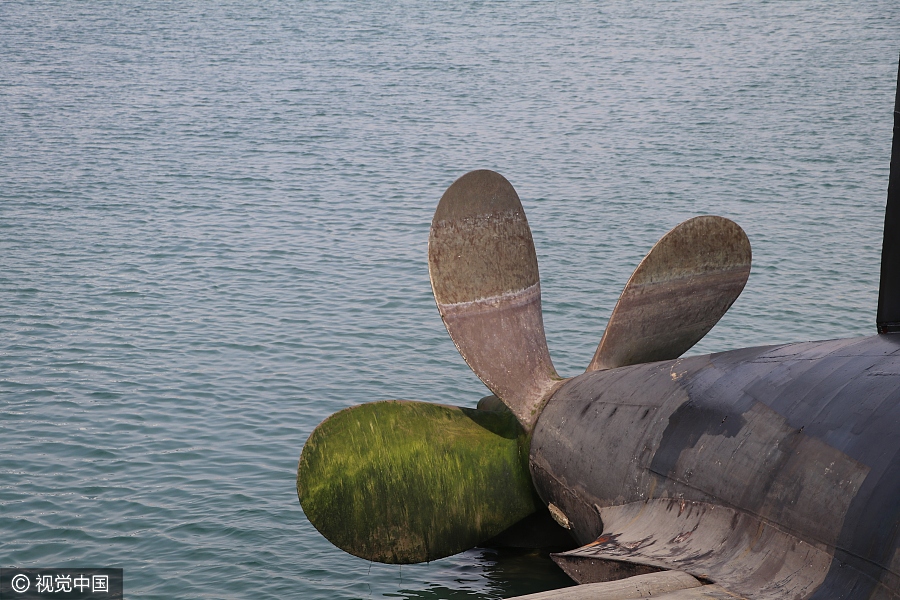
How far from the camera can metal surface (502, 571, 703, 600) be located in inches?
215

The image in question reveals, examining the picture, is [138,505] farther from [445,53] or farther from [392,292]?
[445,53]

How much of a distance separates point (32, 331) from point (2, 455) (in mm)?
4440

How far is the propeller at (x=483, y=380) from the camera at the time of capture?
28.1 ft

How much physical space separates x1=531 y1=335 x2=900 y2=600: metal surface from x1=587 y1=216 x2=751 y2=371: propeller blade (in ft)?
3.57

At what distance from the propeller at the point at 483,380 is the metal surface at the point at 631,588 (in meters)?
3.03

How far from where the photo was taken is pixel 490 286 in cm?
927

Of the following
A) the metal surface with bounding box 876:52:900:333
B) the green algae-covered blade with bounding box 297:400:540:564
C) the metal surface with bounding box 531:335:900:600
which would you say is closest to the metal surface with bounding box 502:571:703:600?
the metal surface with bounding box 531:335:900:600

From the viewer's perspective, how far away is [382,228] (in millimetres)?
23125

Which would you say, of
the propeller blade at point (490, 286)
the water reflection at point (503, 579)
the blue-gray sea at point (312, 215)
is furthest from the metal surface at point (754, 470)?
the blue-gray sea at point (312, 215)

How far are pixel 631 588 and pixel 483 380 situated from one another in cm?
367

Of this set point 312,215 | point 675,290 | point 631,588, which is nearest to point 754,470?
point 631,588

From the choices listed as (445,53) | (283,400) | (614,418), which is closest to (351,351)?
(283,400)

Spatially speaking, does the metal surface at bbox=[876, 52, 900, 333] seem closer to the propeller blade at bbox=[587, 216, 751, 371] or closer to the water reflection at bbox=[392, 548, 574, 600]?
the propeller blade at bbox=[587, 216, 751, 371]

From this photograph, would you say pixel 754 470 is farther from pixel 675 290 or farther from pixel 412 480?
pixel 675 290
